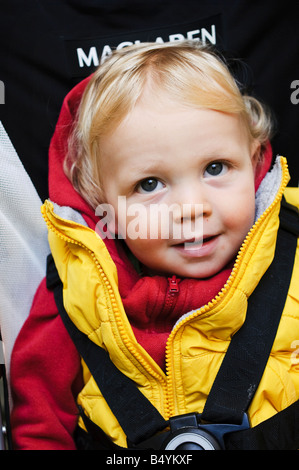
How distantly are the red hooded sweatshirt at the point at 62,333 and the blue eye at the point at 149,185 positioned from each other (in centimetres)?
16

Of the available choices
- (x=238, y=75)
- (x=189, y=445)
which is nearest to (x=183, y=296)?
(x=189, y=445)

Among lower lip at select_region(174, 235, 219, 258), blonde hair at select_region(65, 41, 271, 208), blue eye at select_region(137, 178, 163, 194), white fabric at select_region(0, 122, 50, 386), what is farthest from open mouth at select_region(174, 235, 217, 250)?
white fabric at select_region(0, 122, 50, 386)

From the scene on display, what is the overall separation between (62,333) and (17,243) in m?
0.22

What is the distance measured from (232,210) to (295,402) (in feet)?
1.28

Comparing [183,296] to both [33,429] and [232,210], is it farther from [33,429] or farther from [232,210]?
[33,429]

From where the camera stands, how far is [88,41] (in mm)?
1432

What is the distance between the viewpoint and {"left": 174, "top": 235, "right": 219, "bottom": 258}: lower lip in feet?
4.13

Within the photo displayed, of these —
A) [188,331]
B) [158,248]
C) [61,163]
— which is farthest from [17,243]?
[188,331]

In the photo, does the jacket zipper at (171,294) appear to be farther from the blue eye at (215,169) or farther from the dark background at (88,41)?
the dark background at (88,41)

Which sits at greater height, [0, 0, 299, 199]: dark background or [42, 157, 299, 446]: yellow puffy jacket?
[0, 0, 299, 199]: dark background

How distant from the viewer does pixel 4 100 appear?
143 centimetres

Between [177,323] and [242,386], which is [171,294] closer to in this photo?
[177,323]

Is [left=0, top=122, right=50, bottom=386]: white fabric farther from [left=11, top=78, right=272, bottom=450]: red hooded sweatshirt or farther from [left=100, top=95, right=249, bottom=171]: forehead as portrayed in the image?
[left=100, top=95, right=249, bottom=171]: forehead

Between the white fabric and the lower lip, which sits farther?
the white fabric
